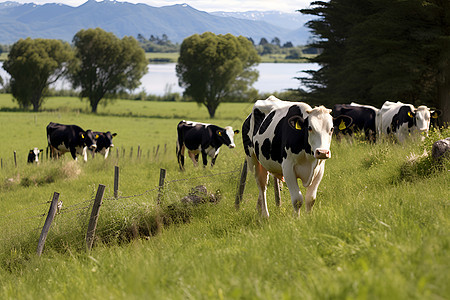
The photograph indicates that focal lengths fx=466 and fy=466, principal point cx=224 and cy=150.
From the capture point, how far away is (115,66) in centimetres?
6675

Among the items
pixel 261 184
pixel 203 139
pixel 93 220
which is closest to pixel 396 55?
pixel 203 139

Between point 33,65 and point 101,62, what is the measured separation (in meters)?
9.11

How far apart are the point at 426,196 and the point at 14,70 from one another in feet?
219

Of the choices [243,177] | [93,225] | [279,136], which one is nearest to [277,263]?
[279,136]

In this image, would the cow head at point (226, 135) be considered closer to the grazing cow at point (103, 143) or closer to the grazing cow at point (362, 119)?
the grazing cow at point (362, 119)

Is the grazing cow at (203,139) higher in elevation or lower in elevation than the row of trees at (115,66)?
lower

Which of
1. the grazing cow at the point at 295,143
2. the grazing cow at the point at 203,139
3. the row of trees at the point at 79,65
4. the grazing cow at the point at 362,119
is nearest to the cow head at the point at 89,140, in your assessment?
the grazing cow at the point at 203,139

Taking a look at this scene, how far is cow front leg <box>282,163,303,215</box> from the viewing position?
672 cm

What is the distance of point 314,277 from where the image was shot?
12.0ft

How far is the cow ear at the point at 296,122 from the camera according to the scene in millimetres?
6544

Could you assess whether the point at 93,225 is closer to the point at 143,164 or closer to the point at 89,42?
the point at 143,164

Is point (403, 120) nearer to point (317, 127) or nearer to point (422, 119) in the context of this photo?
point (422, 119)

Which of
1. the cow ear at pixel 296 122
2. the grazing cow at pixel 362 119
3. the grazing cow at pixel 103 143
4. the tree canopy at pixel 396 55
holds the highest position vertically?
the tree canopy at pixel 396 55

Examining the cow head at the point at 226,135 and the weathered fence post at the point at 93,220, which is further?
the cow head at the point at 226,135
